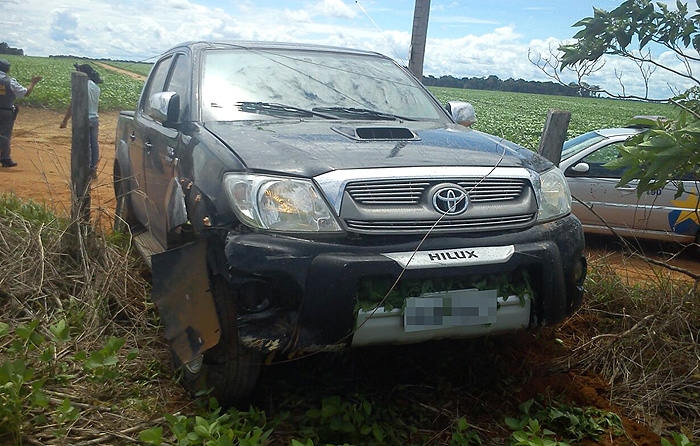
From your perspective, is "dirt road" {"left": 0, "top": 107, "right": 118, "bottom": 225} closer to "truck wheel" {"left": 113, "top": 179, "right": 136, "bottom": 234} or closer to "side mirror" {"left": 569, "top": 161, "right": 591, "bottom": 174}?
"truck wheel" {"left": 113, "top": 179, "right": 136, "bottom": 234}

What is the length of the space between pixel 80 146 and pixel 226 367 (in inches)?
102

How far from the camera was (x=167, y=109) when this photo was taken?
13.1ft

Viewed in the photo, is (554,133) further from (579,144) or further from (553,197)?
(579,144)

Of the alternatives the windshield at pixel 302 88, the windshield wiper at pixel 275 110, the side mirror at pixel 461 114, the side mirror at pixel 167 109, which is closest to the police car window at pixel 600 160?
the side mirror at pixel 461 114

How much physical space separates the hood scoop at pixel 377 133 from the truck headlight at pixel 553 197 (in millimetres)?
676

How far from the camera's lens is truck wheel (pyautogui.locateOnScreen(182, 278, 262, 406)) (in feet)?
9.60

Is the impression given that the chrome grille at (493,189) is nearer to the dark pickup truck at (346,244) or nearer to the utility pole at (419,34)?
the dark pickup truck at (346,244)

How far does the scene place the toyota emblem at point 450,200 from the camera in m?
3.09

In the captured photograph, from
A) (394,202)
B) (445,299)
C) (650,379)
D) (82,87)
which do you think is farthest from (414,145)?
(82,87)

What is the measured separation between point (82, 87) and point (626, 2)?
348 centimetres

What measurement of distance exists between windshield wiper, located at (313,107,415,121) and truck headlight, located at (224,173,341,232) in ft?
4.17

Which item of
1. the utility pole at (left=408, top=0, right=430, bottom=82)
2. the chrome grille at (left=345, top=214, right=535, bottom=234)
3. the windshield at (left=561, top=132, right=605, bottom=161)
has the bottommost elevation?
the windshield at (left=561, top=132, right=605, bottom=161)

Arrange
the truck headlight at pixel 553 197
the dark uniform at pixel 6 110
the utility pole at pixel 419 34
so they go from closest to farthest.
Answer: the truck headlight at pixel 553 197 → the utility pole at pixel 419 34 → the dark uniform at pixel 6 110

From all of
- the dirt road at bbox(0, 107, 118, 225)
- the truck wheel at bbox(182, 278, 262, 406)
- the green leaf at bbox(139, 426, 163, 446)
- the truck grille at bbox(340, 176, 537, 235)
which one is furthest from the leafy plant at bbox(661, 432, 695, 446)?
the dirt road at bbox(0, 107, 118, 225)
